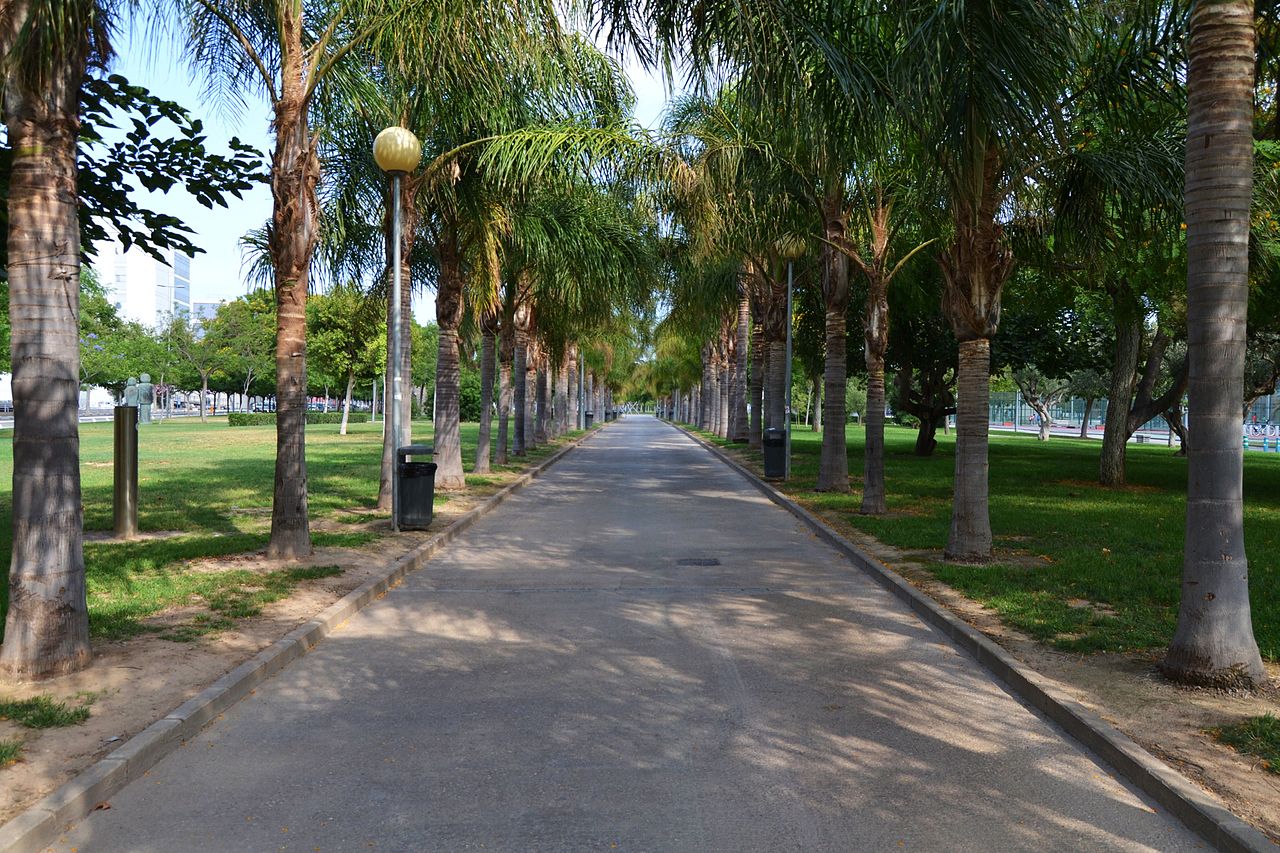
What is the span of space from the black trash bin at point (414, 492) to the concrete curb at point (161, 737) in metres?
3.65

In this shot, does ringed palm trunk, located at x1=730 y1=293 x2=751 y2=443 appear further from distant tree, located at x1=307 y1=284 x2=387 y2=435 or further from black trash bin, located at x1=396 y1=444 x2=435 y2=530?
black trash bin, located at x1=396 y1=444 x2=435 y2=530

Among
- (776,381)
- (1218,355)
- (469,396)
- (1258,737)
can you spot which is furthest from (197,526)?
(469,396)

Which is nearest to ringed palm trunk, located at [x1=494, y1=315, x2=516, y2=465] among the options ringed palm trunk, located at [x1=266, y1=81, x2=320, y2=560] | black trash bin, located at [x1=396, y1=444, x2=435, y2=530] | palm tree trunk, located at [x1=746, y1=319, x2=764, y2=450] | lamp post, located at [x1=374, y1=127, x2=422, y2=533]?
palm tree trunk, located at [x1=746, y1=319, x2=764, y2=450]

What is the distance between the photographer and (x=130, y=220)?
9.35m

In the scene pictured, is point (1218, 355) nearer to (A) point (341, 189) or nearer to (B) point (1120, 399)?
(A) point (341, 189)

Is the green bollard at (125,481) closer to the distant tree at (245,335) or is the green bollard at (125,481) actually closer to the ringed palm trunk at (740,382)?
the ringed palm trunk at (740,382)

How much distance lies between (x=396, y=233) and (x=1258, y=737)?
10787mm

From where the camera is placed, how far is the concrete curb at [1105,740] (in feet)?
12.9

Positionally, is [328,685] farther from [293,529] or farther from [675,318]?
[675,318]

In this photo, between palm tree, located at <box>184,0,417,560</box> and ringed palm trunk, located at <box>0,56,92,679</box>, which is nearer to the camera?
ringed palm trunk, located at <box>0,56,92,679</box>

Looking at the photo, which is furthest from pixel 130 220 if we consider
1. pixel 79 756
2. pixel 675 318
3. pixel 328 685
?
pixel 675 318

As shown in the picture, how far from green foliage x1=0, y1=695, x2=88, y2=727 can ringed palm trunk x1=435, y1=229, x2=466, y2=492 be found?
1265cm

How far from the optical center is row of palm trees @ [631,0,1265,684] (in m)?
5.93

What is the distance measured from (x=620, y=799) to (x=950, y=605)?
4.82 meters
